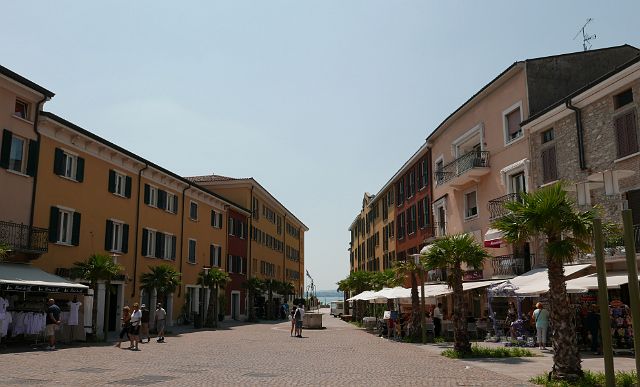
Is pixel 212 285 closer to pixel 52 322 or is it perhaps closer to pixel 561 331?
pixel 52 322

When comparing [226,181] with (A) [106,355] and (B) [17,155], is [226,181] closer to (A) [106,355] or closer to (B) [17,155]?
(B) [17,155]

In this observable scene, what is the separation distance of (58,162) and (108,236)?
5.16 metres

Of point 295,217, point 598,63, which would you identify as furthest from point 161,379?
point 295,217

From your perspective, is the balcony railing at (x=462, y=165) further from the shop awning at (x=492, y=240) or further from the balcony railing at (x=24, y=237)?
the balcony railing at (x=24, y=237)

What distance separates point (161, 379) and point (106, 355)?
6.30 m

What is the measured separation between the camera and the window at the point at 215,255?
143 ft

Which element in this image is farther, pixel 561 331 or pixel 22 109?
pixel 22 109

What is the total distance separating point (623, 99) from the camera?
64.4 feet

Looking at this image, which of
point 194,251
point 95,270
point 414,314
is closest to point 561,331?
point 414,314

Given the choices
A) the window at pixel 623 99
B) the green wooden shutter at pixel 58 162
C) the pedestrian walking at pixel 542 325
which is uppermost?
the window at pixel 623 99

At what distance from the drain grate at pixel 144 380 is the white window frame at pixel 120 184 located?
18.3 m

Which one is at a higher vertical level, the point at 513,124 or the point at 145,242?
the point at 513,124

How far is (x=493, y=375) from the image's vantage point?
13695 millimetres

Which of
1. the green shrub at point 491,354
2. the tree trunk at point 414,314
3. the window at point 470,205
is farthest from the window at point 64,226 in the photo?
the window at point 470,205
